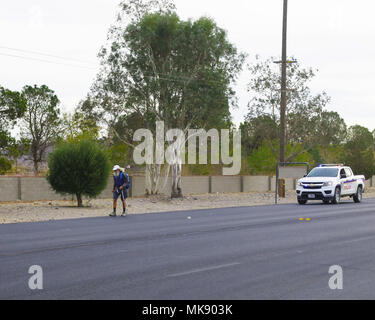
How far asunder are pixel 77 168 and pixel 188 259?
18030 mm

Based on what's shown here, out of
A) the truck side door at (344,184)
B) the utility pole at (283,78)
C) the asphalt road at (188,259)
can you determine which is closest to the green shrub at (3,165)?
the utility pole at (283,78)

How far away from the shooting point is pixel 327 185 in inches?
1329

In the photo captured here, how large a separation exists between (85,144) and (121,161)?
3195 cm

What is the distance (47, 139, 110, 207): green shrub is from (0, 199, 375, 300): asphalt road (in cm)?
856

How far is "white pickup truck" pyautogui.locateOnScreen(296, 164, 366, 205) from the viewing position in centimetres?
3378

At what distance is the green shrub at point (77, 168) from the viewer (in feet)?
96.8

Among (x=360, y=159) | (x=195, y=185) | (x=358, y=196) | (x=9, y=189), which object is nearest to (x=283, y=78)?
(x=358, y=196)

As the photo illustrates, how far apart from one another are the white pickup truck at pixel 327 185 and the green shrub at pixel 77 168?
34.7 ft

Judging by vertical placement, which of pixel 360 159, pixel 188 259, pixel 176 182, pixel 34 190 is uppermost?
pixel 360 159

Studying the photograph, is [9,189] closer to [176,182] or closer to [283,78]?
[176,182]

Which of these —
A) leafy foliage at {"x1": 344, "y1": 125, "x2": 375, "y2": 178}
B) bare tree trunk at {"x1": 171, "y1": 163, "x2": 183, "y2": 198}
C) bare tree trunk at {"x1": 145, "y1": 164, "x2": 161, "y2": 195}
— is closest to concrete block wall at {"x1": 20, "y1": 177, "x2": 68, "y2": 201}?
bare tree trunk at {"x1": 145, "y1": 164, "x2": 161, "y2": 195}

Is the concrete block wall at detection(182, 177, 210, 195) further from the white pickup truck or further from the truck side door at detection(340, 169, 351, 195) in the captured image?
the truck side door at detection(340, 169, 351, 195)

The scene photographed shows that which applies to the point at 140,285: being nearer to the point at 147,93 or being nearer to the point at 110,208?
the point at 110,208
